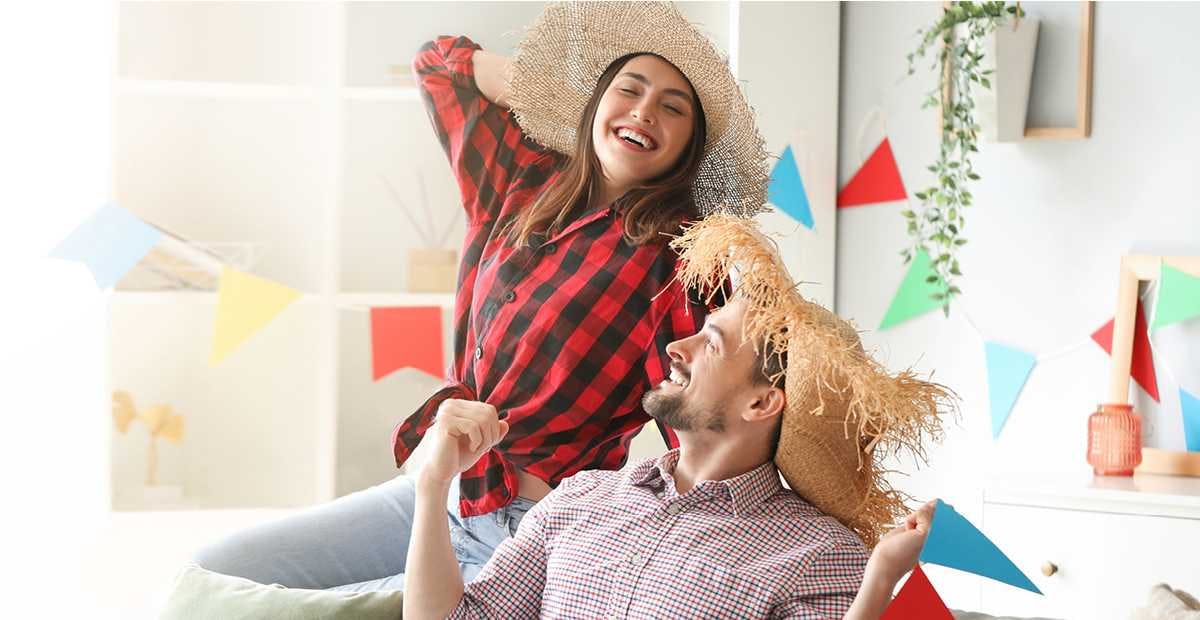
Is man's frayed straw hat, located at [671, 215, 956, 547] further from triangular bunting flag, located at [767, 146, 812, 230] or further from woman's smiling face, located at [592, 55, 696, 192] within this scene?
triangular bunting flag, located at [767, 146, 812, 230]

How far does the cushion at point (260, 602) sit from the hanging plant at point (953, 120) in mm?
1803

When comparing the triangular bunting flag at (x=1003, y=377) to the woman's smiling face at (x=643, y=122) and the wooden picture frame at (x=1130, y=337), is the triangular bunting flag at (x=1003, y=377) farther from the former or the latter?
the woman's smiling face at (x=643, y=122)

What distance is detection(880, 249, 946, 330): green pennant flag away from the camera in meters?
3.36

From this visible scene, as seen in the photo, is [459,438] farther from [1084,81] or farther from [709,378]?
[1084,81]

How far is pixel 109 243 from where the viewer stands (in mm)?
2932

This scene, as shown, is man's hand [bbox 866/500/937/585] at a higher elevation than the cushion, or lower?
higher

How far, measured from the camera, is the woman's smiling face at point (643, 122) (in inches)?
77.9

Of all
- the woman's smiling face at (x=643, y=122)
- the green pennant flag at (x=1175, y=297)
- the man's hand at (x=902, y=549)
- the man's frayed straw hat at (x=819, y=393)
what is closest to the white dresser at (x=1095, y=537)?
the green pennant flag at (x=1175, y=297)

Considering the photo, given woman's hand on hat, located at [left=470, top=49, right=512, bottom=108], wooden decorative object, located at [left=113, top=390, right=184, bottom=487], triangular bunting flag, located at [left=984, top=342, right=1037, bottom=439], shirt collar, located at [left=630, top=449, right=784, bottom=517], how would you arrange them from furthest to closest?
wooden decorative object, located at [left=113, top=390, right=184, bottom=487] → triangular bunting flag, located at [left=984, top=342, right=1037, bottom=439] → woman's hand on hat, located at [left=470, top=49, right=512, bottom=108] → shirt collar, located at [left=630, top=449, right=784, bottom=517]

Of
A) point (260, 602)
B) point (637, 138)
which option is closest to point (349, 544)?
point (260, 602)

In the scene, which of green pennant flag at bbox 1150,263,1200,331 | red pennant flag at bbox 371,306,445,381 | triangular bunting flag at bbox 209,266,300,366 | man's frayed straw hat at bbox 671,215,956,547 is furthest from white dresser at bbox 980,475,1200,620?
triangular bunting flag at bbox 209,266,300,366

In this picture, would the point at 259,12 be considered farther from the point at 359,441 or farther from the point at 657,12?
the point at 657,12

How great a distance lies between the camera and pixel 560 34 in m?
2.16

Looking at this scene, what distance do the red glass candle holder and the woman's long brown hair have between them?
1.30 metres
